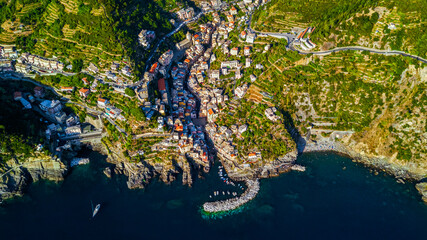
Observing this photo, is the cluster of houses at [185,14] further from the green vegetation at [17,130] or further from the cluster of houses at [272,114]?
the green vegetation at [17,130]

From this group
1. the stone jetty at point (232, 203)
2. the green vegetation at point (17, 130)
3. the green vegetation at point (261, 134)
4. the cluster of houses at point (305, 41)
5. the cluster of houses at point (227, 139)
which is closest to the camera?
the stone jetty at point (232, 203)

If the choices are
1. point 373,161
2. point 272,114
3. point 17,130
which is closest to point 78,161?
point 17,130

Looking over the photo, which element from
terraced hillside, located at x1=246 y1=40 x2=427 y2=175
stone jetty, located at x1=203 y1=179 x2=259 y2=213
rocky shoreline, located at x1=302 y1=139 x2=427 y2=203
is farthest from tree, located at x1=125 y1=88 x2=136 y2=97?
rocky shoreline, located at x1=302 y1=139 x2=427 y2=203

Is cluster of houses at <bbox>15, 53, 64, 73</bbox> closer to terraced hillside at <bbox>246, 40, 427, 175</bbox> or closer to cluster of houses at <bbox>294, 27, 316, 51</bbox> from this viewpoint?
terraced hillside at <bbox>246, 40, 427, 175</bbox>

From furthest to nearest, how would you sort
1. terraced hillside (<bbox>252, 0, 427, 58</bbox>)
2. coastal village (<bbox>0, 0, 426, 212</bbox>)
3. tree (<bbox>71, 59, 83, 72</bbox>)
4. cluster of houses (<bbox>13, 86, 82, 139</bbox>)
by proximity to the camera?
tree (<bbox>71, 59, 83, 72</bbox>) → terraced hillside (<bbox>252, 0, 427, 58</bbox>) → cluster of houses (<bbox>13, 86, 82, 139</bbox>) → coastal village (<bbox>0, 0, 426, 212</bbox>)

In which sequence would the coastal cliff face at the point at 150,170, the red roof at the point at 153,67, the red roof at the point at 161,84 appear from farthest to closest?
the red roof at the point at 153,67 → the red roof at the point at 161,84 → the coastal cliff face at the point at 150,170

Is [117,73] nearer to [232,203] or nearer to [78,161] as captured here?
[78,161]

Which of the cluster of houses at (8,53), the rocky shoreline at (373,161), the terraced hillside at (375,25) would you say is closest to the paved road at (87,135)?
the cluster of houses at (8,53)

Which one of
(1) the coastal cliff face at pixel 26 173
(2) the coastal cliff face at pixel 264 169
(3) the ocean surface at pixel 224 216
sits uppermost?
(1) the coastal cliff face at pixel 26 173
